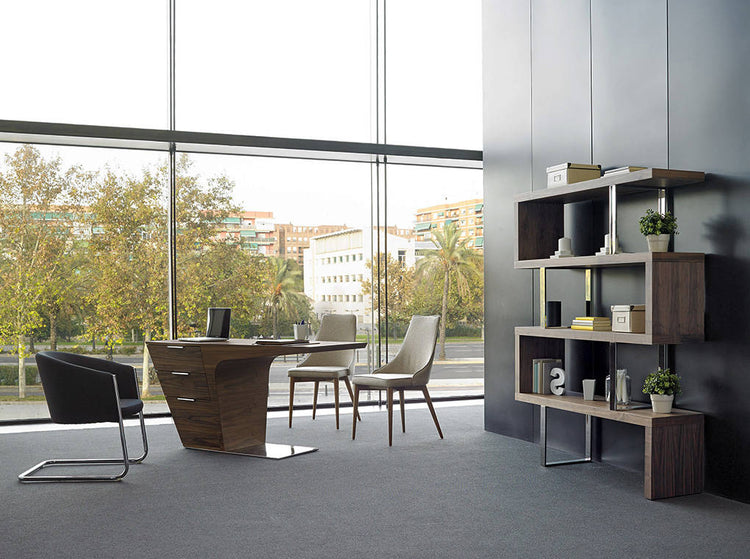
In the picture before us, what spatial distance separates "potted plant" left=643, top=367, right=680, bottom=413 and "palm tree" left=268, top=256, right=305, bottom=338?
4.61 metres

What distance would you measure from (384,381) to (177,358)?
143 centimetres

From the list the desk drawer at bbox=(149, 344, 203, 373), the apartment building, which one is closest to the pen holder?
the desk drawer at bbox=(149, 344, 203, 373)

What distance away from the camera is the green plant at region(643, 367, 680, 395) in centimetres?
397

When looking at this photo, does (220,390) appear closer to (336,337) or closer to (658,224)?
(336,337)

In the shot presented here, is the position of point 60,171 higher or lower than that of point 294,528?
higher

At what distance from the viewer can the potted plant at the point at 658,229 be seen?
12.9 ft

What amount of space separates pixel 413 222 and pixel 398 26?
8.33 feet

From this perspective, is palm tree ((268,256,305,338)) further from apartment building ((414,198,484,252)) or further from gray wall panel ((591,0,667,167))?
gray wall panel ((591,0,667,167))

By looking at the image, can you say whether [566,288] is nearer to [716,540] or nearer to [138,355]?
[716,540]

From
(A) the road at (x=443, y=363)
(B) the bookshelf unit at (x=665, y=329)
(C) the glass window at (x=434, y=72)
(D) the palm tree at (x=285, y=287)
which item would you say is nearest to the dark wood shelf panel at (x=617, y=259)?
(B) the bookshelf unit at (x=665, y=329)

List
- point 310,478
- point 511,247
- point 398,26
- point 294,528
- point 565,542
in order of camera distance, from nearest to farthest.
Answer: point 565,542 → point 294,528 → point 310,478 → point 511,247 → point 398,26

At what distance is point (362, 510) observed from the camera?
145 inches

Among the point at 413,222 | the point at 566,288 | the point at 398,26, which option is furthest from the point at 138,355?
the point at 566,288

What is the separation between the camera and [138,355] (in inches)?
324
